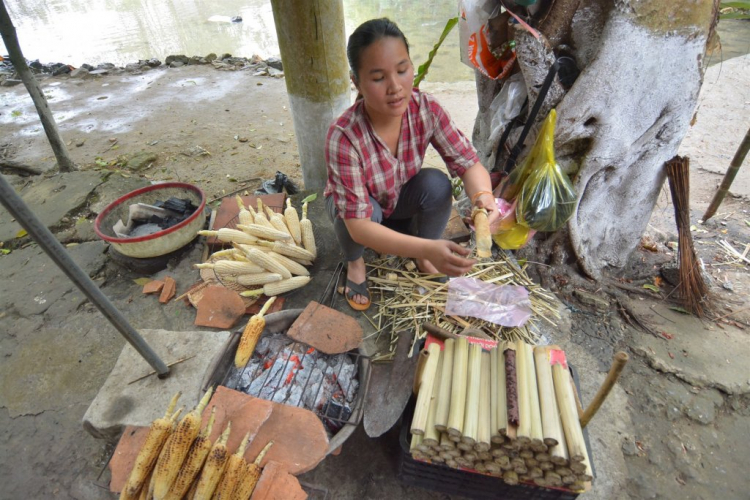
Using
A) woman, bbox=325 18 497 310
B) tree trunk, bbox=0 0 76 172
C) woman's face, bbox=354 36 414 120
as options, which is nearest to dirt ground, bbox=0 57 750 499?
tree trunk, bbox=0 0 76 172

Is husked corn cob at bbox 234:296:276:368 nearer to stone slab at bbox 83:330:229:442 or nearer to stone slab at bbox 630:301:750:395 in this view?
stone slab at bbox 83:330:229:442

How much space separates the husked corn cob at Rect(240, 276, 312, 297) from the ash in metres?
0.54

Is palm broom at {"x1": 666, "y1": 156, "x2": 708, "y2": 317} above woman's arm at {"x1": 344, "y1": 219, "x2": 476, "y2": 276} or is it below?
below

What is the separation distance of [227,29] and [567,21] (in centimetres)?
1492

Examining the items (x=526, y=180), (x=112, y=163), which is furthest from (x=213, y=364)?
(x=112, y=163)

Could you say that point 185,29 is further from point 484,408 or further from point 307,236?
Result: point 484,408

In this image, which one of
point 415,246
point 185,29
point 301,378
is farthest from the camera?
point 185,29

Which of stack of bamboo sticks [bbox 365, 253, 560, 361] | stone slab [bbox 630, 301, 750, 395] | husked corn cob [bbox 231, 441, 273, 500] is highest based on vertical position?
husked corn cob [bbox 231, 441, 273, 500]

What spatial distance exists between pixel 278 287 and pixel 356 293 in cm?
61

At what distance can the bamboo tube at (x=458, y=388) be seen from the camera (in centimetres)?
154

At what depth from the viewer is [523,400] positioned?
163 centimetres

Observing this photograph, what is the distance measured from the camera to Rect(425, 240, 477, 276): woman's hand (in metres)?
1.94

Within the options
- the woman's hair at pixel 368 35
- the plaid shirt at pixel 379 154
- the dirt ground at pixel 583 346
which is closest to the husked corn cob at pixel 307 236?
the plaid shirt at pixel 379 154

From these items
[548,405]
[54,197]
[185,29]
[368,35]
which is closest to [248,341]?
[548,405]
